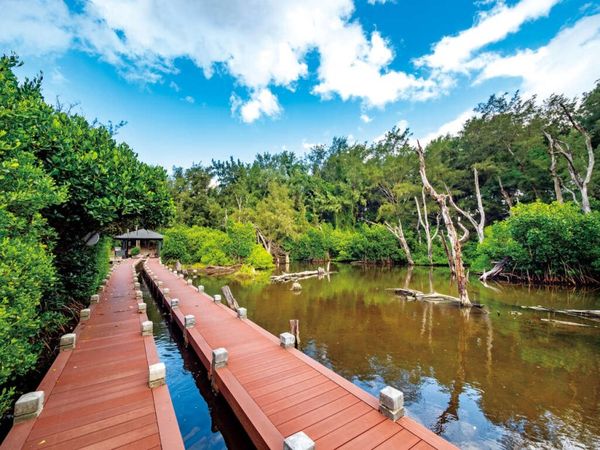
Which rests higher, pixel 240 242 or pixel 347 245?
pixel 240 242

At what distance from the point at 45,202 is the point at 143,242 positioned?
35.3m

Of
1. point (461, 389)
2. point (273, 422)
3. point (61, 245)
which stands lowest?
point (461, 389)

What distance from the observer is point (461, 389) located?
607 cm

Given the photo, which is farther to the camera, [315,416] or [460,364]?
[460,364]

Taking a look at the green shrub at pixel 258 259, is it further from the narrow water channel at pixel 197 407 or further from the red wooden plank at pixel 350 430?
the red wooden plank at pixel 350 430

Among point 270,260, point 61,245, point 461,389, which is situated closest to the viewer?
point 461,389

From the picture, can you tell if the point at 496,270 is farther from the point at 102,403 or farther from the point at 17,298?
the point at 17,298

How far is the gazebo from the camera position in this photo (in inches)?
1206

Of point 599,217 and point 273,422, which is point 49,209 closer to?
point 273,422

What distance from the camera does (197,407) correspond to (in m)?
5.56

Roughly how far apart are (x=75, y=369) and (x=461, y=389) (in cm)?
858

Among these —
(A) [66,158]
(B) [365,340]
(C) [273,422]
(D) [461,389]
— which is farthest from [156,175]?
(D) [461,389]

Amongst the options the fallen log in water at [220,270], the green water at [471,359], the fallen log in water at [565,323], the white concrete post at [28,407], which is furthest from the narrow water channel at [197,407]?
the fallen log in water at [220,270]

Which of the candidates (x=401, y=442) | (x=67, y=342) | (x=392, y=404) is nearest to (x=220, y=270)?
(x=67, y=342)
